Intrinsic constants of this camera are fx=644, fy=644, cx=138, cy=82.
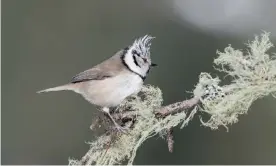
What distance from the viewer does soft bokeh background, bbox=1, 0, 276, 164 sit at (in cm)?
344

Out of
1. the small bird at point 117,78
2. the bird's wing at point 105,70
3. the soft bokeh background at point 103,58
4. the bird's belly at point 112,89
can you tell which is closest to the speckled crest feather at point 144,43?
the small bird at point 117,78

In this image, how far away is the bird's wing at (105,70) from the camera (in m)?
1.76

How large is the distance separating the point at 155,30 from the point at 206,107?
3306mm

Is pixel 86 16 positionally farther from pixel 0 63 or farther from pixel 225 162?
pixel 225 162

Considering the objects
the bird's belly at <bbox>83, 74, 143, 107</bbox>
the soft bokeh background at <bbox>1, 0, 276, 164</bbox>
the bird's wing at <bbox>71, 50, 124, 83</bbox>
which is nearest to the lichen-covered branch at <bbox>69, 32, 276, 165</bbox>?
the bird's belly at <bbox>83, 74, 143, 107</bbox>

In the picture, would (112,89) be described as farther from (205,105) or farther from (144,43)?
(205,105)

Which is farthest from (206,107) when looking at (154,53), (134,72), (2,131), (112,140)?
(2,131)

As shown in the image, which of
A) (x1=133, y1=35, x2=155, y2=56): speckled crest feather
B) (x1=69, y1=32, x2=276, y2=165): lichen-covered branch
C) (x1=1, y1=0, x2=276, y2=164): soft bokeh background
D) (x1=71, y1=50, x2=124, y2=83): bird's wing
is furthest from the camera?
(x1=1, y1=0, x2=276, y2=164): soft bokeh background

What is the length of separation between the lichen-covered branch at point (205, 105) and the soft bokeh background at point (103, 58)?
198 centimetres

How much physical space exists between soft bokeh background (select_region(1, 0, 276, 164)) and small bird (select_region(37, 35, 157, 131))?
1508mm

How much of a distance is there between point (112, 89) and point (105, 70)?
0.29 ft

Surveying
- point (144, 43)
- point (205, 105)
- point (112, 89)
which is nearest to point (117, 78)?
point (112, 89)

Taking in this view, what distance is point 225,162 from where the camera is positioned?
3.21 meters

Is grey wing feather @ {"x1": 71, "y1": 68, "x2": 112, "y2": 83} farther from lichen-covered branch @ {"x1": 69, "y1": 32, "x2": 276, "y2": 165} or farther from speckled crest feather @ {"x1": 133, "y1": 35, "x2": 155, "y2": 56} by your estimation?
lichen-covered branch @ {"x1": 69, "y1": 32, "x2": 276, "y2": 165}
